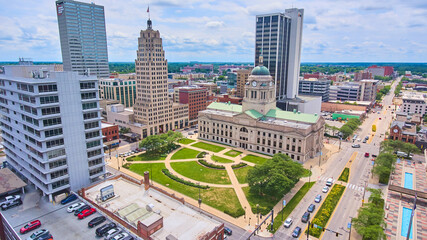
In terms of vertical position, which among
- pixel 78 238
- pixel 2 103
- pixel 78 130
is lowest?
pixel 78 238

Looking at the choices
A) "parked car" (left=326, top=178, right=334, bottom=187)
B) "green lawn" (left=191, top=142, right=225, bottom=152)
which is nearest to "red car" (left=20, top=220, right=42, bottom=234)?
"green lawn" (left=191, top=142, right=225, bottom=152)

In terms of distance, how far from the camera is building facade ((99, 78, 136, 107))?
178000 mm

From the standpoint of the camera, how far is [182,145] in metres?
130

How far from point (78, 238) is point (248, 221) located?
4051 cm

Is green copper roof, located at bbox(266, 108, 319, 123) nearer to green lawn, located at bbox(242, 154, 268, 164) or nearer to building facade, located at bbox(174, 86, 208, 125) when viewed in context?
green lawn, located at bbox(242, 154, 268, 164)

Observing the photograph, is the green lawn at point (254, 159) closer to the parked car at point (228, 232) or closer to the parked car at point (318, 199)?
the parked car at point (318, 199)

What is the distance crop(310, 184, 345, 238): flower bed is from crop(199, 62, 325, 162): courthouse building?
2648cm

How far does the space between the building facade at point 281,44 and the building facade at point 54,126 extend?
415 ft

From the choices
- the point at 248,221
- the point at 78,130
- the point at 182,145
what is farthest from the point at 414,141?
the point at 78,130

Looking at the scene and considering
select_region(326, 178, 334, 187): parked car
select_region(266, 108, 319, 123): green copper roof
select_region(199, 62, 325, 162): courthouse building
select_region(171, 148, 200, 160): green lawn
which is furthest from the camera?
select_region(266, 108, 319, 123): green copper roof

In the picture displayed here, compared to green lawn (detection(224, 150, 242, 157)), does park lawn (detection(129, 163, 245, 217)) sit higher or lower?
lower

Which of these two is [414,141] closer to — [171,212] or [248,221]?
[248,221]

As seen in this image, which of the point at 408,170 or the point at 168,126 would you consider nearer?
the point at 408,170

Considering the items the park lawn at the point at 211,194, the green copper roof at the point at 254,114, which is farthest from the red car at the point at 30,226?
the green copper roof at the point at 254,114
